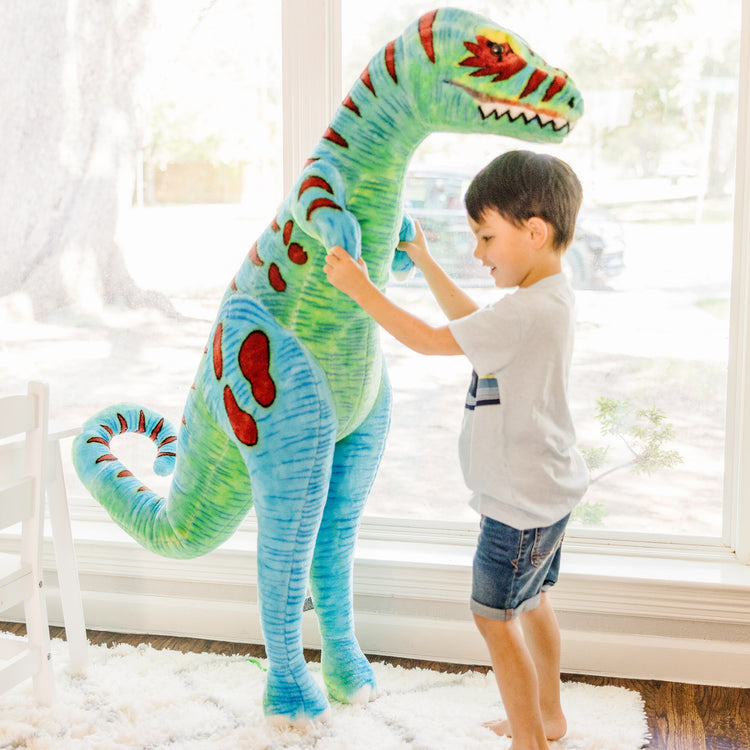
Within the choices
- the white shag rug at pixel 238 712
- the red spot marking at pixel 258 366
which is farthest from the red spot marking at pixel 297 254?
the white shag rug at pixel 238 712

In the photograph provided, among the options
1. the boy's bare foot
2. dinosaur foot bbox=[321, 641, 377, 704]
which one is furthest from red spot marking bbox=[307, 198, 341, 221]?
the boy's bare foot

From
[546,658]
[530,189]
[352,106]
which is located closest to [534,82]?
[530,189]

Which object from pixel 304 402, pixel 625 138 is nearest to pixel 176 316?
pixel 304 402

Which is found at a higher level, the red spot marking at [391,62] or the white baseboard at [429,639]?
the red spot marking at [391,62]

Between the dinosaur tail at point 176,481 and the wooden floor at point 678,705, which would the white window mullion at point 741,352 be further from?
the dinosaur tail at point 176,481

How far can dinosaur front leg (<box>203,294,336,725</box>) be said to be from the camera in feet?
4.36

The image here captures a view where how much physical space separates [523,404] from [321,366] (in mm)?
299

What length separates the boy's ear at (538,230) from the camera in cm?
127

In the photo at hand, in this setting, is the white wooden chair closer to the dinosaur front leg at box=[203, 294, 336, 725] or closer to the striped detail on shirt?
the dinosaur front leg at box=[203, 294, 336, 725]

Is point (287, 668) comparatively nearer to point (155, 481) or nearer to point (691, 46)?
point (155, 481)

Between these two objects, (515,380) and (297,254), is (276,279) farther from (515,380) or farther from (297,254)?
(515,380)

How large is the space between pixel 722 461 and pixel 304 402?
0.92m

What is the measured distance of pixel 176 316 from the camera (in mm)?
1982

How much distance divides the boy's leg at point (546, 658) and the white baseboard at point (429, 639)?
0.92 ft
